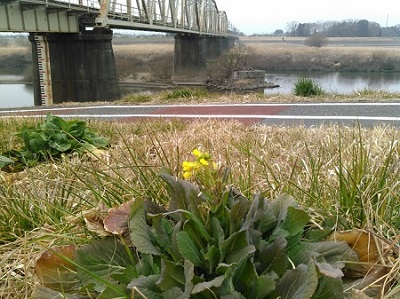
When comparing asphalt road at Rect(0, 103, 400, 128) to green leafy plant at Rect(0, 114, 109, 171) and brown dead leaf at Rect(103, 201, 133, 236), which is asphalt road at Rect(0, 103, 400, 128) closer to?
green leafy plant at Rect(0, 114, 109, 171)

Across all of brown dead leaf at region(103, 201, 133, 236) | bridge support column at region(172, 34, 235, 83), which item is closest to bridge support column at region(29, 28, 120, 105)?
bridge support column at region(172, 34, 235, 83)

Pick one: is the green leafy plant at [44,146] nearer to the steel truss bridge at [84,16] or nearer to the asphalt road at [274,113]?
the asphalt road at [274,113]

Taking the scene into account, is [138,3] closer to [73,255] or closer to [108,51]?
[108,51]

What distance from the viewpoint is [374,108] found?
952 cm

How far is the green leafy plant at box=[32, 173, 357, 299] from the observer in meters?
1.27

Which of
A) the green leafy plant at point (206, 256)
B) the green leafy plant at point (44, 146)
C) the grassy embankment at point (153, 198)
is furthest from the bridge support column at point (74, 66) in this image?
the green leafy plant at point (206, 256)

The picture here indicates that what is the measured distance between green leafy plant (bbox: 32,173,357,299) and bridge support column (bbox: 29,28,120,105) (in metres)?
26.1

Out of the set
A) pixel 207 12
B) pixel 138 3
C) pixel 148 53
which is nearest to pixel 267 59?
pixel 207 12

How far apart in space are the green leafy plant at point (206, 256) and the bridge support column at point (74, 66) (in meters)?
26.1

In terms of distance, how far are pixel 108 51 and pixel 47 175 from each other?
26.5 m

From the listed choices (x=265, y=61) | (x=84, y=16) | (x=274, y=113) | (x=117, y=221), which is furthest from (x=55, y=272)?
(x=265, y=61)

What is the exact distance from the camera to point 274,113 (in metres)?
9.46

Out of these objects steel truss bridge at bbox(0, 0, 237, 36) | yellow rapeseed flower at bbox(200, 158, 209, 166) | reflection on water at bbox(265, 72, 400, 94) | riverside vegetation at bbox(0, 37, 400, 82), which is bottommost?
reflection on water at bbox(265, 72, 400, 94)

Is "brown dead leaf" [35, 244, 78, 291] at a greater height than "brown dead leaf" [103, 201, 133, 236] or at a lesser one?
lesser
